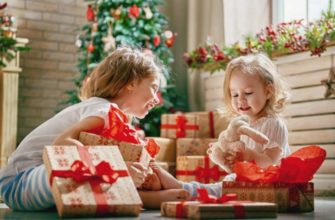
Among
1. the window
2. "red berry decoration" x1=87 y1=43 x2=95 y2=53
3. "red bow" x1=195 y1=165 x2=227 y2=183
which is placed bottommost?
"red bow" x1=195 y1=165 x2=227 y2=183

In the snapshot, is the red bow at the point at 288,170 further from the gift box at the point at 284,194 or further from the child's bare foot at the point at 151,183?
the child's bare foot at the point at 151,183

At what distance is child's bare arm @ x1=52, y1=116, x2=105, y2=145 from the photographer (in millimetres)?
2041

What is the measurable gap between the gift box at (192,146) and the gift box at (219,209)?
239cm

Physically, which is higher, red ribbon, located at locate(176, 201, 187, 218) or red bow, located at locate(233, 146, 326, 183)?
red bow, located at locate(233, 146, 326, 183)

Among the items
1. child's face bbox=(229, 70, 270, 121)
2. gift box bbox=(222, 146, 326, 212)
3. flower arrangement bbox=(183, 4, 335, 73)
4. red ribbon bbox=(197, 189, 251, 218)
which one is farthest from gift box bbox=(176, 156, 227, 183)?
red ribbon bbox=(197, 189, 251, 218)

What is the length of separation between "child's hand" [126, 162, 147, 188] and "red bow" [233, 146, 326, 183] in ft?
1.23

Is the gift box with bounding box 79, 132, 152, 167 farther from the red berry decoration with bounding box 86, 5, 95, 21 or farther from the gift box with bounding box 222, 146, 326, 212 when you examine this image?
the red berry decoration with bounding box 86, 5, 95, 21

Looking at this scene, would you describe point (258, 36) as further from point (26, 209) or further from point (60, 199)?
point (60, 199)

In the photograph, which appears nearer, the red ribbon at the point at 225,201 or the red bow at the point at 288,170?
the red ribbon at the point at 225,201

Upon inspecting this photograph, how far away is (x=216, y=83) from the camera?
509cm

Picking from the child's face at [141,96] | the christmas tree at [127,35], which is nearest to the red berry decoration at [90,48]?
the christmas tree at [127,35]

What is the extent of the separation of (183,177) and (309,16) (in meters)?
1.50

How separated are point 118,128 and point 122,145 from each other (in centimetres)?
13

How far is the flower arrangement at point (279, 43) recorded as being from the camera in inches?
151
